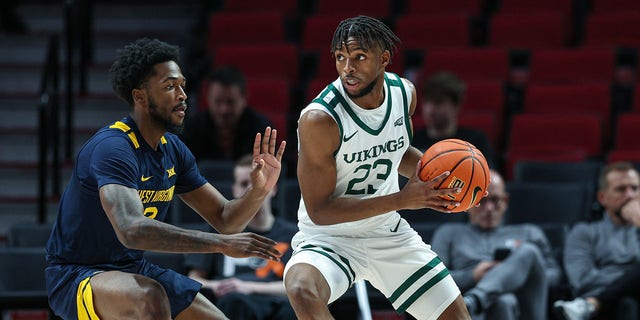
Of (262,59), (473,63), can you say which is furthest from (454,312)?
(262,59)

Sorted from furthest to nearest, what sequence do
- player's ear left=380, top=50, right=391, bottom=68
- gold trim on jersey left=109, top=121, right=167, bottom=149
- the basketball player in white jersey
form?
player's ear left=380, top=50, right=391, bottom=68 → the basketball player in white jersey → gold trim on jersey left=109, top=121, right=167, bottom=149

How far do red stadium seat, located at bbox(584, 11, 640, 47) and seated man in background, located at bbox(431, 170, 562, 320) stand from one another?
3.03m

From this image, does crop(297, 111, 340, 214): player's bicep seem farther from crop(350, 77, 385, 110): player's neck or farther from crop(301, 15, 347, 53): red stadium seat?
crop(301, 15, 347, 53): red stadium seat

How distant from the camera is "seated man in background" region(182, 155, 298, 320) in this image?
577 centimetres

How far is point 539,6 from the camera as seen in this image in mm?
9609

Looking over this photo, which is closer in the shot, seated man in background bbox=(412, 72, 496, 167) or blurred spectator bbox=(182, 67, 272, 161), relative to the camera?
seated man in background bbox=(412, 72, 496, 167)

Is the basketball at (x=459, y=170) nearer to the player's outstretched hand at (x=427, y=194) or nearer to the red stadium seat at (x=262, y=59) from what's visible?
the player's outstretched hand at (x=427, y=194)

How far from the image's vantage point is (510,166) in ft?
26.5

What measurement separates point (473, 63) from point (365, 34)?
4.77 meters

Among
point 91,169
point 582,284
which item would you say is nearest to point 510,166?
point 582,284

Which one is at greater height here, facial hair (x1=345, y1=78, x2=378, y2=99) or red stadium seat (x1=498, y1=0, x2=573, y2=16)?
facial hair (x1=345, y1=78, x2=378, y2=99)

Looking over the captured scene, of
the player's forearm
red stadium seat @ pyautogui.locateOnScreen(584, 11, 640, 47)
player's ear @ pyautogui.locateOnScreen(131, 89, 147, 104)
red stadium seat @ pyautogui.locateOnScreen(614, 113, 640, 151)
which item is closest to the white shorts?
player's ear @ pyautogui.locateOnScreen(131, 89, 147, 104)

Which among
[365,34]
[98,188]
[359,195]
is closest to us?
[98,188]

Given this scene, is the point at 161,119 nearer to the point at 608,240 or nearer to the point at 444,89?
the point at 444,89
